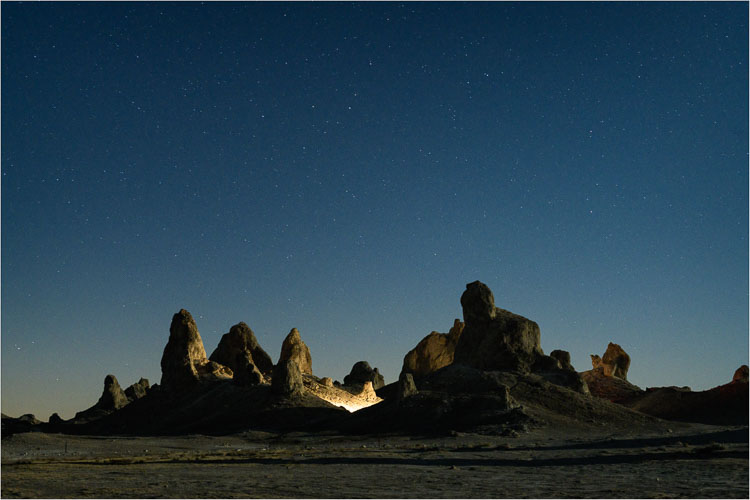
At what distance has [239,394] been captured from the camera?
99.9 m

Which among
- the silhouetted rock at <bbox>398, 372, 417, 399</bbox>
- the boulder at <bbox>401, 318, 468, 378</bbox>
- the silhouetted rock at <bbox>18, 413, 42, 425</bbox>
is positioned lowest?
the silhouetted rock at <bbox>18, 413, 42, 425</bbox>

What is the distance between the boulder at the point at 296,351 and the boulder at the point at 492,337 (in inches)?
1534

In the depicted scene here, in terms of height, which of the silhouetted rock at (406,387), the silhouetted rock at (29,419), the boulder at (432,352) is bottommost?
the silhouetted rock at (29,419)

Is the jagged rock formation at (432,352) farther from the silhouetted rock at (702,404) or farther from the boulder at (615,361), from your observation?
the silhouetted rock at (702,404)

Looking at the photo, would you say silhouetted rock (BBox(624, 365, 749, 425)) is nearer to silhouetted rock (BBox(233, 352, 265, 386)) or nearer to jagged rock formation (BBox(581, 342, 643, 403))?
jagged rock formation (BBox(581, 342, 643, 403))

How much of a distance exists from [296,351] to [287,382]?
41.5 m

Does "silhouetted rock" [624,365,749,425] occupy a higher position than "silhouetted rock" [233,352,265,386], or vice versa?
"silhouetted rock" [233,352,265,386]

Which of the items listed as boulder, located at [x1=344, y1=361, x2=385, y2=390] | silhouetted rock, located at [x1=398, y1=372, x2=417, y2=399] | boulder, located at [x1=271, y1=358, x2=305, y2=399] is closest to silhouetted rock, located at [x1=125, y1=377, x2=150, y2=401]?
boulder, located at [x1=344, y1=361, x2=385, y2=390]

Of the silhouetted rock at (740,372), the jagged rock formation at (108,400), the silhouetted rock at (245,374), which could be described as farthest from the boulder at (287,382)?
the silhouetted rock at (740,372)

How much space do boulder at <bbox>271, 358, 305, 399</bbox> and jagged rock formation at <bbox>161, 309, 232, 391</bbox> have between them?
16.3m

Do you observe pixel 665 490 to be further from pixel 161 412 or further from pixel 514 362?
pixel 161 412

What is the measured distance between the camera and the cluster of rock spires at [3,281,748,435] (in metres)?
78.6

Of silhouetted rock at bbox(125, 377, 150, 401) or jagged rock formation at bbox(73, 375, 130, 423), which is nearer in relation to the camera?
jagged rock formation at bbox(73, 375, 130, 423)

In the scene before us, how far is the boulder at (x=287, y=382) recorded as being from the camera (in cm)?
9475
